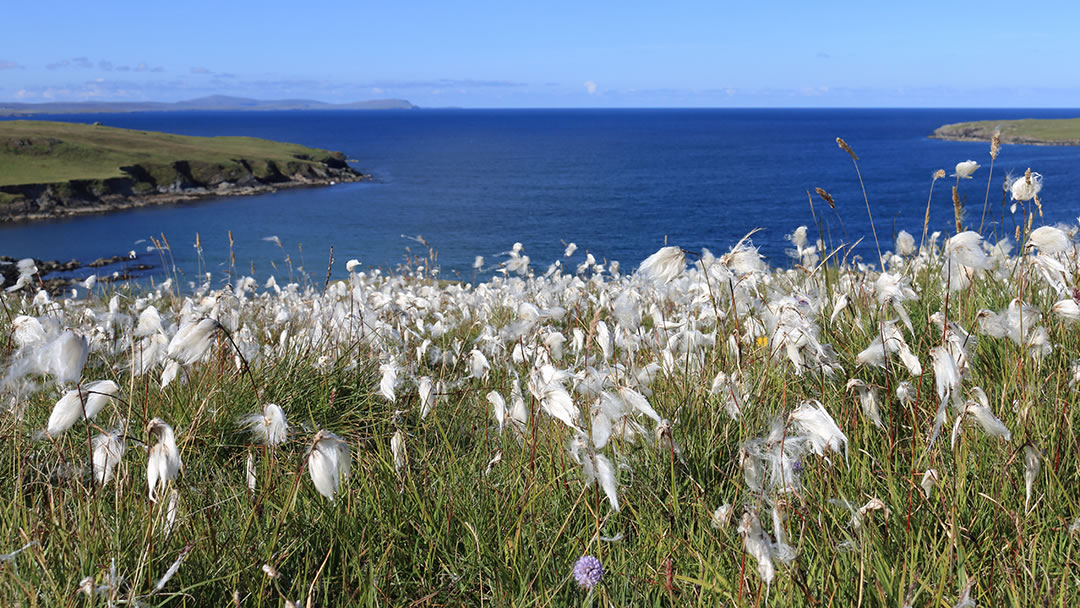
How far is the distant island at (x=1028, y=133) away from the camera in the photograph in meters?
119

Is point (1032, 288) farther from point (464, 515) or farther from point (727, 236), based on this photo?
point (727, 236)

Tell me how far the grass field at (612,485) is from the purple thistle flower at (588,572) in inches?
8.0

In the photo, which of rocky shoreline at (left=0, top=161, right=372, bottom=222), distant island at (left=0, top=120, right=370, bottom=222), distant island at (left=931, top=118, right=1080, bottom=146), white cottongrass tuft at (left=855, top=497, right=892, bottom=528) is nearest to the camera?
white cottongrass tuft at (left=855, top=497, right=892, bottom=528)

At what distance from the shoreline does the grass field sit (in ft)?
231

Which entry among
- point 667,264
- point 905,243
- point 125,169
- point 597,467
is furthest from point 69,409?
point 125,169

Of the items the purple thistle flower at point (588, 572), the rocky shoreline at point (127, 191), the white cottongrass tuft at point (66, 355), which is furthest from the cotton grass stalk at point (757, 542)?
the rocky shoreline at point (127, 191)

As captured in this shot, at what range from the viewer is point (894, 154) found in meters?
119

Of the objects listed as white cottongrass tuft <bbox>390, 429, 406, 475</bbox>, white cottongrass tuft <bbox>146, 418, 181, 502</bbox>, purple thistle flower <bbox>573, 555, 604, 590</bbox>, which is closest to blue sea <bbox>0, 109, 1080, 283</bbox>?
white cottongrass tuft <bbox>390, 429, 406, 475</bbox>

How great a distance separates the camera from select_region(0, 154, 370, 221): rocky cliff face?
6575 cm

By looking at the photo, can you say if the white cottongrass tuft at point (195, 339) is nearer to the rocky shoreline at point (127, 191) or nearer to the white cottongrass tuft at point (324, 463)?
the white cottongrass tuft at point (324, 463)

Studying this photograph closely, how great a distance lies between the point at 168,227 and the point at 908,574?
6648 cm

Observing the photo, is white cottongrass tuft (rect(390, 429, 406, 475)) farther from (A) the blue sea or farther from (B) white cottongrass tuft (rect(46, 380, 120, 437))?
(A) the blue sea

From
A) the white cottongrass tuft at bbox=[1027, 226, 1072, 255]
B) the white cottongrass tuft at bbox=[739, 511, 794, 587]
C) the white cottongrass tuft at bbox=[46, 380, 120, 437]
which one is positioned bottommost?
the white cottongrass tuft at bbox=[739, 511, 794, 587]

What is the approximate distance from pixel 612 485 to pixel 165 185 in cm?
8668
